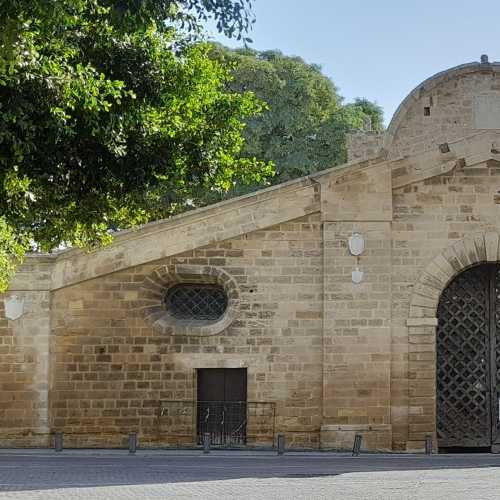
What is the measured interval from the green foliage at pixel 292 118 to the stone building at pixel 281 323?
1552 cm

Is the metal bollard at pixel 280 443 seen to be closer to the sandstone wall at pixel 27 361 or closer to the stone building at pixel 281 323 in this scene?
the stone building at pixel 281 323

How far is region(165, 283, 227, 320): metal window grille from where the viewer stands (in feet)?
74.7

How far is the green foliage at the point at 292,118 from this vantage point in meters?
39.9

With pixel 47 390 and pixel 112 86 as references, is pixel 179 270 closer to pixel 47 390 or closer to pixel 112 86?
pixel 47 390

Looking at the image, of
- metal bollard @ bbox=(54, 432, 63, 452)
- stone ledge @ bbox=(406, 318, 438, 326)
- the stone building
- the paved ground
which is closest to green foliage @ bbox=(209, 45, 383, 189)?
the stone building

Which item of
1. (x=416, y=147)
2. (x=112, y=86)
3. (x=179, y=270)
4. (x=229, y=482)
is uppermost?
(x=416, y=147)

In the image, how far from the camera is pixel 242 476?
660 inches

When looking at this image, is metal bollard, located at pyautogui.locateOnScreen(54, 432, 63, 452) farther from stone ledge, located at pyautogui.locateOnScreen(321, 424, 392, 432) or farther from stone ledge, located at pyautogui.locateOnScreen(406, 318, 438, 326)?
stone ledge, located at pyautogui.locateOnScreen(406, 318, 438, 326)

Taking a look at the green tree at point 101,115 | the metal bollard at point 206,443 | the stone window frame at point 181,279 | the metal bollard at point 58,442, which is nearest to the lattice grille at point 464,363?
the stone window frame at point 181,279

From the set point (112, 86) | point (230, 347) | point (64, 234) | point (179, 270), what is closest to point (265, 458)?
point (230, 347)

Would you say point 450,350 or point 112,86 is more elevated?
point 112,86

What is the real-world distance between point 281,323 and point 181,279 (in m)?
2.11

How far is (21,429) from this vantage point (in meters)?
21.8

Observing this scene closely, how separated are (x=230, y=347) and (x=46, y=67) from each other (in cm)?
981
